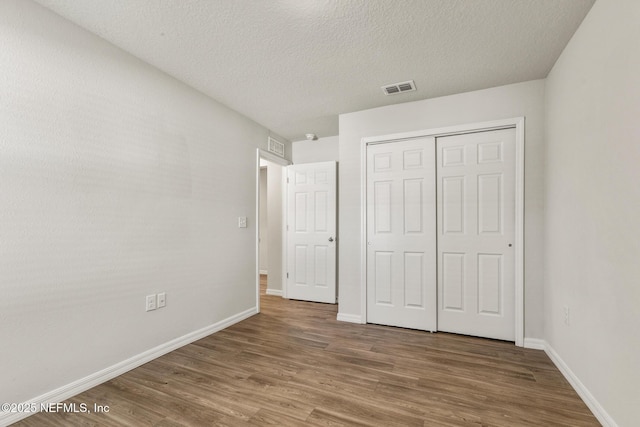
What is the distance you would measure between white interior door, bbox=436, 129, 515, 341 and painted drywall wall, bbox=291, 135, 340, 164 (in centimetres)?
164

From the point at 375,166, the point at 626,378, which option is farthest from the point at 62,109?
the point at 626,378

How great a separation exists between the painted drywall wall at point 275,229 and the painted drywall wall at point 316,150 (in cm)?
36

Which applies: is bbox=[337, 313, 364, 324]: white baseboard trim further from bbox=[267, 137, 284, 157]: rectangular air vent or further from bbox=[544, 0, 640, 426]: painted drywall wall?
bbox=[267, 137, 284, 157]: rectangular air vent

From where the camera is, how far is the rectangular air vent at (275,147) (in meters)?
3.97

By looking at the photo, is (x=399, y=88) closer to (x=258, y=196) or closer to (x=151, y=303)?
(x=258, y=196)

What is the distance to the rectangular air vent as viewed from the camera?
13.0 feet

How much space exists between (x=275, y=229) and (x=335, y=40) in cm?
309

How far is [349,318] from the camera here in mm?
3303

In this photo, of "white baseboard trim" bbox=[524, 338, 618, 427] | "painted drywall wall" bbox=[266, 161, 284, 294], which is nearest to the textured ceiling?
"painted drywall wall" bbox=[266, 161, 284, 294]

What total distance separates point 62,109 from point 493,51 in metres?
3.07

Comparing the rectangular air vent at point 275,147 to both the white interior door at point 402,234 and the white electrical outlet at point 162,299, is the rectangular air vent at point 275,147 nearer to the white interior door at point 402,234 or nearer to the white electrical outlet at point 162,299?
the white interior door at point 402,234

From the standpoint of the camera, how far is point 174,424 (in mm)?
1600

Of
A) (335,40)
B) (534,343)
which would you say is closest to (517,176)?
(534,343)

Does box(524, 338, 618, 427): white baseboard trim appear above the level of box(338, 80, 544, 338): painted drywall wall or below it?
below
